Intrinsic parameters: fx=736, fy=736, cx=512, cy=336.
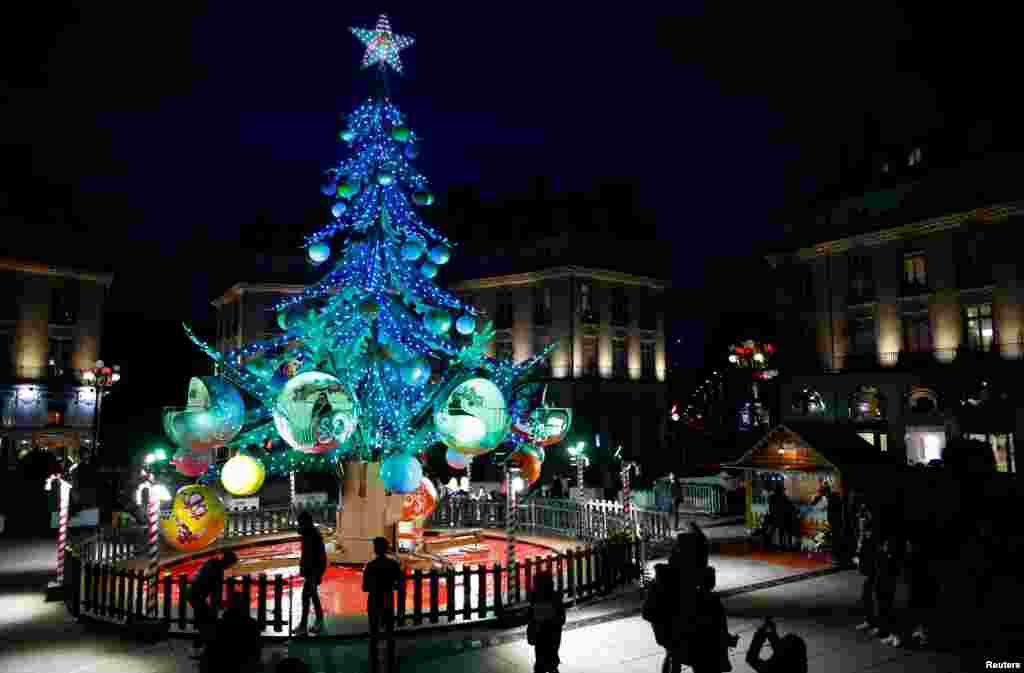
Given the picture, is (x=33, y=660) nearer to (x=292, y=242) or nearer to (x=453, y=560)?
(x=453, y=560)

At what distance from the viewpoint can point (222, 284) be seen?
55.4 m

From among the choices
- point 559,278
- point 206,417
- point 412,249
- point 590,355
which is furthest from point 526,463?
point 590,355

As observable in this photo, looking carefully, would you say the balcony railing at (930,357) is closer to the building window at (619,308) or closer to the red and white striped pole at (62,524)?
the building window at (619,308)

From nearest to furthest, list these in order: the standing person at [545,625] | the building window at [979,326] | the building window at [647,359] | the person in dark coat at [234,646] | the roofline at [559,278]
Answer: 1. the person in dark coat at [234,646]
2. the standing person at [545,625]
3. the building window at [979,326]
4. the roofline at [559,278]
5. the building window at [647,359]

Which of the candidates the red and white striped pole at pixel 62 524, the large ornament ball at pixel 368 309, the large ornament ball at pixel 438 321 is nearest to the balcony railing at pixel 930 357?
the large ornament ball at pixel 438 321

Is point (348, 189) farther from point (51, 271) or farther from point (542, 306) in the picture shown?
point (51, 271)

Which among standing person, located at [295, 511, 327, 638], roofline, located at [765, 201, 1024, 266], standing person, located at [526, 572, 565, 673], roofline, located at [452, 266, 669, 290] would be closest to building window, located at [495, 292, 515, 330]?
roofline, located at [452, 266, 669, 290]

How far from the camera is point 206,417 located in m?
12.3

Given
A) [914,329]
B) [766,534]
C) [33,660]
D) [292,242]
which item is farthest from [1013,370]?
[292,242]

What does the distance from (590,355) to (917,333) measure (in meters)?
19.3

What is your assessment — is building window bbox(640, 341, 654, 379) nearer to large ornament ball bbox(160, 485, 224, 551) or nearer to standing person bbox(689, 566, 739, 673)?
large ornament ball bbox(160, 485, 224, 551)

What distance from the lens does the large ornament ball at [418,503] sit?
1550cm

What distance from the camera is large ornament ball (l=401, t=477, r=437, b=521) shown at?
15500 mm

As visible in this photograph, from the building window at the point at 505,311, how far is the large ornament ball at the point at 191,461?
119 feet
